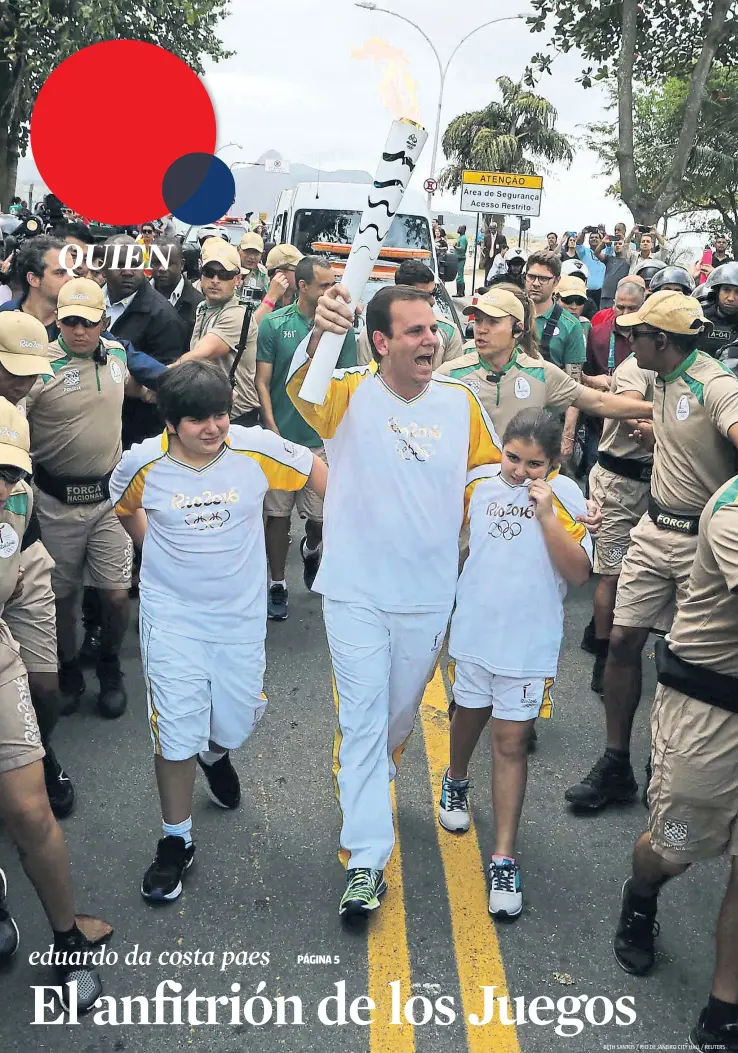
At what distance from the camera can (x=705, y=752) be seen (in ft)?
9.34

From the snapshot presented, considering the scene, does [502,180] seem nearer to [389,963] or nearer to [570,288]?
→ [570,288]

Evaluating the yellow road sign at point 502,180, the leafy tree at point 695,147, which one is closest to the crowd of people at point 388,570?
the yellow road sign at point 502,180

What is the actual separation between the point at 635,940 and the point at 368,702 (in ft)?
3.84

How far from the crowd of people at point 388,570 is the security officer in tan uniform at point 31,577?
0.01 m

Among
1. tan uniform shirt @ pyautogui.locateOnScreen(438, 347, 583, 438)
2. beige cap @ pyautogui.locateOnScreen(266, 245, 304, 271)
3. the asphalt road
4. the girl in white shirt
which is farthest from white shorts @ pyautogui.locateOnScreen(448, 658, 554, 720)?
beige cap @ pyautogui.locateOnScreen(266, 245, 304, 271)

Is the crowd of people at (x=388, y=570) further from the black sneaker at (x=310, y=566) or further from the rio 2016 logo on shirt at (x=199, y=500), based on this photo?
the black sneaker at (x=310, y=566)

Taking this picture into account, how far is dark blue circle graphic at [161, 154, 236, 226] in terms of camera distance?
6508mm

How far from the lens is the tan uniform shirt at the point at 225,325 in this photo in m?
6.19

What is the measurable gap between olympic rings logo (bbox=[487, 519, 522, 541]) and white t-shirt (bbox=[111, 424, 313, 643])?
2.86 ft

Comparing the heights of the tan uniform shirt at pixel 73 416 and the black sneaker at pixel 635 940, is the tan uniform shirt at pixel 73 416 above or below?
above

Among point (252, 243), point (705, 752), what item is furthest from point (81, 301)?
point (252, 243)

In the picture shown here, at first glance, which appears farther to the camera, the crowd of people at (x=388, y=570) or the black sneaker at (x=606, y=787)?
the black sneaker at (x=606, y=787)

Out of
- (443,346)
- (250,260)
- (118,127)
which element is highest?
(118,127)

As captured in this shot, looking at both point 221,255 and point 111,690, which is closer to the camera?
point 111,690
